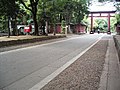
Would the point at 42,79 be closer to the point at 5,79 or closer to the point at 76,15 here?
the point at 5,79

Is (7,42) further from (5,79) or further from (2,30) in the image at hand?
(2,30)

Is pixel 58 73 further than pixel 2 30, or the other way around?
pixel 2 30

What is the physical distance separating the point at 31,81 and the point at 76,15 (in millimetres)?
61447

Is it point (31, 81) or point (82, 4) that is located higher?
point (82, 4)

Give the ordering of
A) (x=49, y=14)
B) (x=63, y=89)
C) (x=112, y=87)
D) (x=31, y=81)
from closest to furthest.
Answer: (x=63, y=89), (x=112, y=87), (x=31, y=81), (x=49, y=14)

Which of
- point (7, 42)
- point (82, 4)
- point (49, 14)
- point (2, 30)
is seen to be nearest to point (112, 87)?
point (7, 42)

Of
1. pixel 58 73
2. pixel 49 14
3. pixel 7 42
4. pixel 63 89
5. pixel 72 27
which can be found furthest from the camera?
pixel 72 27

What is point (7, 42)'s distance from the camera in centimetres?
2044

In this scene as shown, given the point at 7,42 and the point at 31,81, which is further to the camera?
the point at 7,42

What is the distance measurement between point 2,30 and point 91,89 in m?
41.9

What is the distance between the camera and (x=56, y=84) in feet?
23.3

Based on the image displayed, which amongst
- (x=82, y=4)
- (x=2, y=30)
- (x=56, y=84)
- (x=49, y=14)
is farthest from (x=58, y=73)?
(x=82, y=4)

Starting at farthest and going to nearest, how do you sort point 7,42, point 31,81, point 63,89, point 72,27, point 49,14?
point 72,27 < point 49,14 < point 7,42 < point 31,81 < point 63,89

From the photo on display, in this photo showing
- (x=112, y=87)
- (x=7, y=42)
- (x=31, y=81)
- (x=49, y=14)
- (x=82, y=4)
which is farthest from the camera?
(x=82, y=4)
